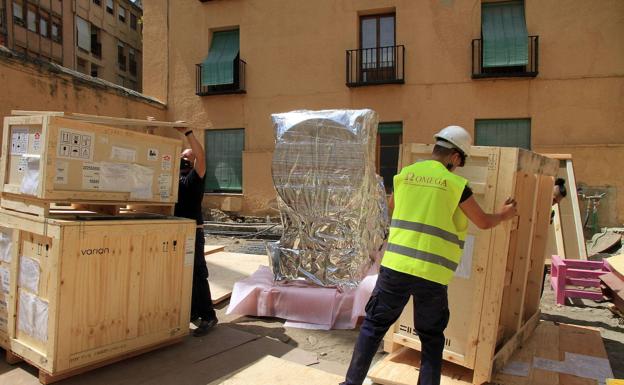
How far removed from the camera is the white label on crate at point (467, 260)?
10.5 ft

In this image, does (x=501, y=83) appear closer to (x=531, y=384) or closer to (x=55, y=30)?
(x=531, y=384)

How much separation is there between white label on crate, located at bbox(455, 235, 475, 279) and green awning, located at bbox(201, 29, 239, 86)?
1199 cm

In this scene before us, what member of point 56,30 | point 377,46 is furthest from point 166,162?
point 56,30

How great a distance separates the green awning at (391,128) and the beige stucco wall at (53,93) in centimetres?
732

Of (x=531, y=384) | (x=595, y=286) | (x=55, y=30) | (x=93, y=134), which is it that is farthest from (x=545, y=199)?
(x=55, y=30)

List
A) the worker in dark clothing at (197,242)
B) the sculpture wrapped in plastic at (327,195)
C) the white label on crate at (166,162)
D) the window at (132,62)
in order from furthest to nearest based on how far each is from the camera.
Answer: the window at (132,62) < the sculpture wrapped in plastic at (327,195) < the worker in dark clothing at (197,242) < the white label on crate at (166,162)

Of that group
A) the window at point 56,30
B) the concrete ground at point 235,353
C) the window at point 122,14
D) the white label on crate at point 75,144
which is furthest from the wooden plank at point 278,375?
the window at point 122,14

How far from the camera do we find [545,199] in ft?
13.6

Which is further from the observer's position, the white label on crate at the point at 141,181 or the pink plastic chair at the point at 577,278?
the pink plastic chair at the point at 577,278

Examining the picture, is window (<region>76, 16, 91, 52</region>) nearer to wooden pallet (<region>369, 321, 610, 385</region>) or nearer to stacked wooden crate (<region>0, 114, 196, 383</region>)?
stacked wooden crate (<region>0, 114, 196, 383</region>)

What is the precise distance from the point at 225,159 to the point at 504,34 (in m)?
8.79

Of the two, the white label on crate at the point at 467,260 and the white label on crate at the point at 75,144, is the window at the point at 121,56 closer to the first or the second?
the white label on crate at the point at 75,144

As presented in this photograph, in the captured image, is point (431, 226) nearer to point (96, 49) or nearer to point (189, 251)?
point (189, 251)

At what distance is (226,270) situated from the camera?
259 inches
